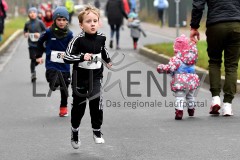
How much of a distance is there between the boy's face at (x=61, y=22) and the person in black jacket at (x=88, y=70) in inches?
104

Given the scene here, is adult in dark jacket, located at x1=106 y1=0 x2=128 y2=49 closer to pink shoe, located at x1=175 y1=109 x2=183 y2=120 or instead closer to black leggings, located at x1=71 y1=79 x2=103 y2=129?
pink shoe, located at x1=175 y1=109 x2=183 y2=120

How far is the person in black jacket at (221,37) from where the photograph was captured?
34.3ft

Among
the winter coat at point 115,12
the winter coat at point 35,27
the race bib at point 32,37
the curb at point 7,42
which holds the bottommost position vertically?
the curb at point 7,42

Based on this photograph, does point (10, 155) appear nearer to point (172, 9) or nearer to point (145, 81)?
point (145, 81)

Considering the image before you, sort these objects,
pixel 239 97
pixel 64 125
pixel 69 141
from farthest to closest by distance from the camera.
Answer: pixel 239 97
pixel 64 125
pixel 69 141

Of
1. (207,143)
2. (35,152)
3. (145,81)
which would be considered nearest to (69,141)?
(35,152)

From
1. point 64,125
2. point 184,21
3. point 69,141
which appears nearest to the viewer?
point 69,141

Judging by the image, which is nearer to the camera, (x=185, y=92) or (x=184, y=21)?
(x=185, y=92)

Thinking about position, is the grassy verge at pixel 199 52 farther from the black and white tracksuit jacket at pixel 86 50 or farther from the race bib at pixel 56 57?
the black and white tracksuit jacket at pixel 86 50

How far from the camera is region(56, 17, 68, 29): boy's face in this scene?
35.8 ft

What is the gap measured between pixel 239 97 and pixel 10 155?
5.29m

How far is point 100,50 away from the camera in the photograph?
8258 mm

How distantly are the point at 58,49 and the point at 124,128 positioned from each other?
6.21 ft

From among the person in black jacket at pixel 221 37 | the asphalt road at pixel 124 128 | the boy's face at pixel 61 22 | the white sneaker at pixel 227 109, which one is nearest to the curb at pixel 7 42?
the asphalt road at pixel 124 128
